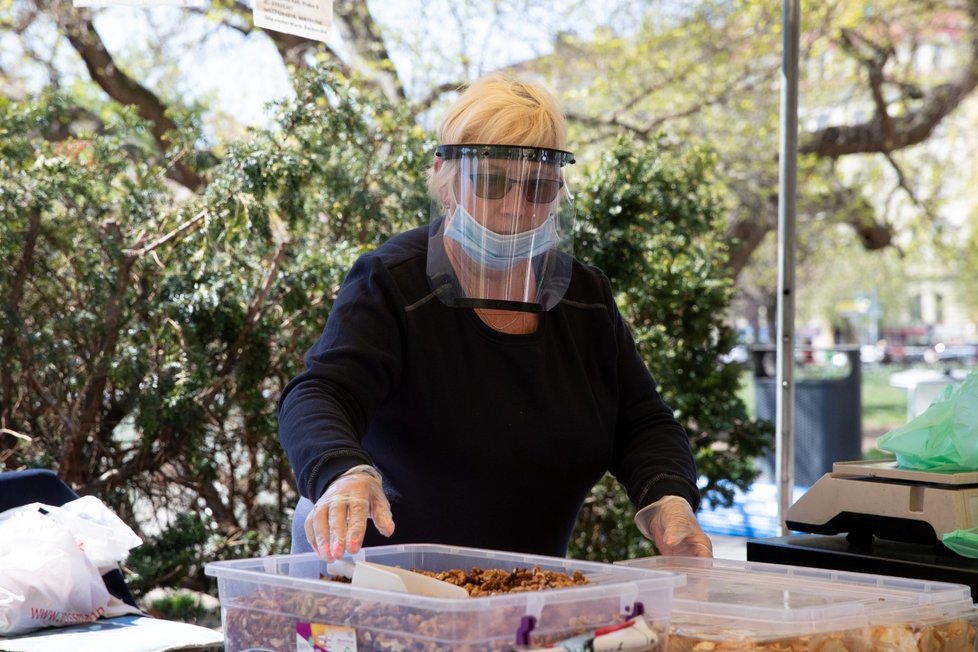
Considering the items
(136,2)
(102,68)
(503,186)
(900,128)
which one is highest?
(900,128)

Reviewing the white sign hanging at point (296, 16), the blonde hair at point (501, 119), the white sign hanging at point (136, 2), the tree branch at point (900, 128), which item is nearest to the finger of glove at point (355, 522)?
the blonde hair at point (501, 119)

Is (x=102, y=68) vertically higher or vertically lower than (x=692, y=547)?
higher

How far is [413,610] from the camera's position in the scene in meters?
1.18

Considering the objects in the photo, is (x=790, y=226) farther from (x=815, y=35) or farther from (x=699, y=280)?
(x=815, y=35)

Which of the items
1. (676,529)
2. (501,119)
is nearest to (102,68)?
(501,119)

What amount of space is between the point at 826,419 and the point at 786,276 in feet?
15.1

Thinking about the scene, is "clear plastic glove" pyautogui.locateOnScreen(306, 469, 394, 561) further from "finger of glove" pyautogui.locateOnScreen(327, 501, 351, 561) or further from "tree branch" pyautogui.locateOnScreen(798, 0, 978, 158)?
"tree branch" pyautogui.locateOnScreen(798, 0, 978, 158)

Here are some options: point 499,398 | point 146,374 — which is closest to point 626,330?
point 499,398

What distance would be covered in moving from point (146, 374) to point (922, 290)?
126ft

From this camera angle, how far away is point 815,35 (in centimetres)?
796

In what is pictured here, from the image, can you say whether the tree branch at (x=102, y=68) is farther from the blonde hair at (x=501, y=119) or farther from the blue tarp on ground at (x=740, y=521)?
the blonde hair at (x=501, y=119)

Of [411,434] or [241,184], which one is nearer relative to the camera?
[411,434]

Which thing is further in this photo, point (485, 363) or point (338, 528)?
point (485, 363)

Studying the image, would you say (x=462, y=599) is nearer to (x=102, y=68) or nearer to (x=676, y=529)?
(x=676, y=529)
